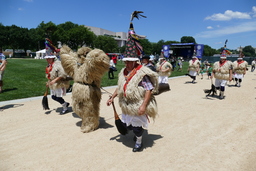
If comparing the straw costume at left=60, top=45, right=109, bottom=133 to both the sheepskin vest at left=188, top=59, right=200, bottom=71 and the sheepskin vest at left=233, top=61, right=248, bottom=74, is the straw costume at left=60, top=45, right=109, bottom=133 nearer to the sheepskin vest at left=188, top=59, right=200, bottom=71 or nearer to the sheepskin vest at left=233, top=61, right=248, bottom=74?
the sheepskin vest at left=188, top=59, right=200, bottom=71

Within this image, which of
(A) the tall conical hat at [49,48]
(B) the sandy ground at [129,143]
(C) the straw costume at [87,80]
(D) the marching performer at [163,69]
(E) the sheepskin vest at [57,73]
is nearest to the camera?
(B) the sandy ground at [129,143]

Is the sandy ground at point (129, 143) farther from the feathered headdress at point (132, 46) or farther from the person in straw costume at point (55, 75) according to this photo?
the feathered headdress at point (132, 46)

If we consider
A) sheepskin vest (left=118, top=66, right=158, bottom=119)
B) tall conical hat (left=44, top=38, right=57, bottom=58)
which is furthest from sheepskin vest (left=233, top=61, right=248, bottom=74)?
tall conical hat (left=44, top=38, right=57, bottom=58)

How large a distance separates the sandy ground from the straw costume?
481 mm

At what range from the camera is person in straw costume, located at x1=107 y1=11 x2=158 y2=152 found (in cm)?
317

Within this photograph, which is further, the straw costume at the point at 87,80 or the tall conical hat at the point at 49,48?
the tall conical hat at the point at 49,48

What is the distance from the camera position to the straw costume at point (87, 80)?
12.8 feet

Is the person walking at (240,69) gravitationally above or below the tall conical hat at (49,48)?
below

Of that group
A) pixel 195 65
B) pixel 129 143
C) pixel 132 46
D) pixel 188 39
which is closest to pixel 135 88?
pixel 132 46

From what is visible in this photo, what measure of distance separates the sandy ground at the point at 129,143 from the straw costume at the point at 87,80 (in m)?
0.48

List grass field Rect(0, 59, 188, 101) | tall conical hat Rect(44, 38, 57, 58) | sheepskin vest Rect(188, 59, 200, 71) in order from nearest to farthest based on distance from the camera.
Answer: tall conical hat Rect(44, 38, 57, 58)
grass field Rect(0, 59, 188, 101)
sheepskin vest Rect(188, 59, 200, 71)

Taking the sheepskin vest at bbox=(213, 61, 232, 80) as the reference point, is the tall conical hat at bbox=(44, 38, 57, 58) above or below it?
above

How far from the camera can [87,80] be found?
417cm

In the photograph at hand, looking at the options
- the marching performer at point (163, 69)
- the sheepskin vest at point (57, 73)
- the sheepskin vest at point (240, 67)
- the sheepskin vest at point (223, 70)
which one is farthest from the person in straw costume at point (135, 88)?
the sheepskin vest at point (240, 67)
